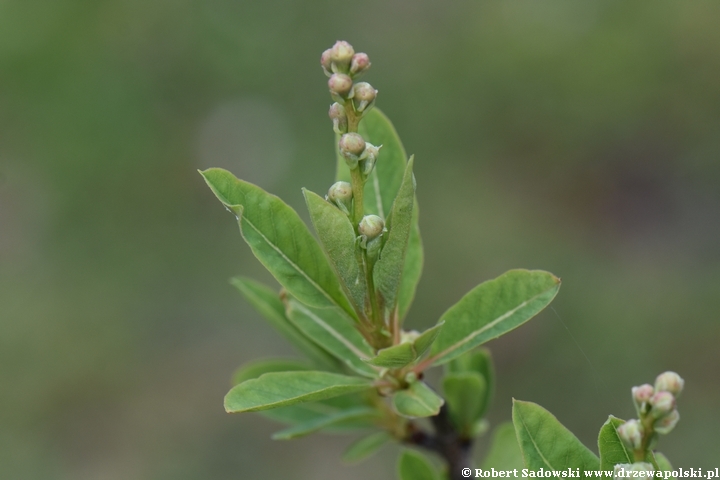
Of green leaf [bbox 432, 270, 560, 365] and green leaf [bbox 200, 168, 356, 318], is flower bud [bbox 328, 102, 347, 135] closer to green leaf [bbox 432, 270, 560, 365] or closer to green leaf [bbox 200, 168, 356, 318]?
green leaf [bbox 200, 168, 356, 318]

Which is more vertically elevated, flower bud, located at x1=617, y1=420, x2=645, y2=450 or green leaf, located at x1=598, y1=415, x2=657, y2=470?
flower bud, located at x1=617, y1=420, x2=645, y2=450

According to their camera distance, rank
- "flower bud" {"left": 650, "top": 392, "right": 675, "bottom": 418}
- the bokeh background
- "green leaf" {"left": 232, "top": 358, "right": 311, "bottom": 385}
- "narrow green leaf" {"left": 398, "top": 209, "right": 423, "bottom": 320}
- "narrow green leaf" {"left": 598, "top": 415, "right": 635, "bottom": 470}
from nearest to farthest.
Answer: "flower bud" {"left": 650, "top": 392, "right": 675, "bottom": 418}, "narrow green leaf" {"left": 598, "top": 415, "right": 635, "bottom": 470}, "narrow green leaf" {"left": 398, "top": 209, "right": 423, "bottom": 320}, "green leaf" {"left": 232, "top": 358, "right": 311, "bottom": 385}, the bokeh background

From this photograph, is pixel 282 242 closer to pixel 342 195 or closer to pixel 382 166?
pixel 342 195

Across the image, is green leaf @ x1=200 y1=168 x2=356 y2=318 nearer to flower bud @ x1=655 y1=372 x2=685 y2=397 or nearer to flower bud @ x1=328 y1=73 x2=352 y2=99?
flower bud @ x1=328 y1=73 x2=352 y2=99

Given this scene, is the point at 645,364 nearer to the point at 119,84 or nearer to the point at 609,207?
the point at 609,207

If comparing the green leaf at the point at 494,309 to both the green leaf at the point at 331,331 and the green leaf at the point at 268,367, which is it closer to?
the green leaf at the point at 331,331

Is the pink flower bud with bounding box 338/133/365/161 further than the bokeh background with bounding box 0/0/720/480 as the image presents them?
No

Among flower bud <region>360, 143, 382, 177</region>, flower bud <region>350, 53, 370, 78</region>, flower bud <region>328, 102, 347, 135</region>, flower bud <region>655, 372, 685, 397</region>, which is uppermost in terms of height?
flower bud <region>350, 53, 370, 78</region>

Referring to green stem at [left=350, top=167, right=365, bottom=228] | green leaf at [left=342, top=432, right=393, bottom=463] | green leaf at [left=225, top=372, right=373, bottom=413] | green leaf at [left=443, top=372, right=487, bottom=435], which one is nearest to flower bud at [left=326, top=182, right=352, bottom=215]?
green stem at [left=350, top=167, right=365, bottom=228]

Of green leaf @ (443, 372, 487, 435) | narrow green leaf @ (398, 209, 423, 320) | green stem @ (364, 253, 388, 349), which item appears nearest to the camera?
green stem @ (364, 253, 388, 349)
